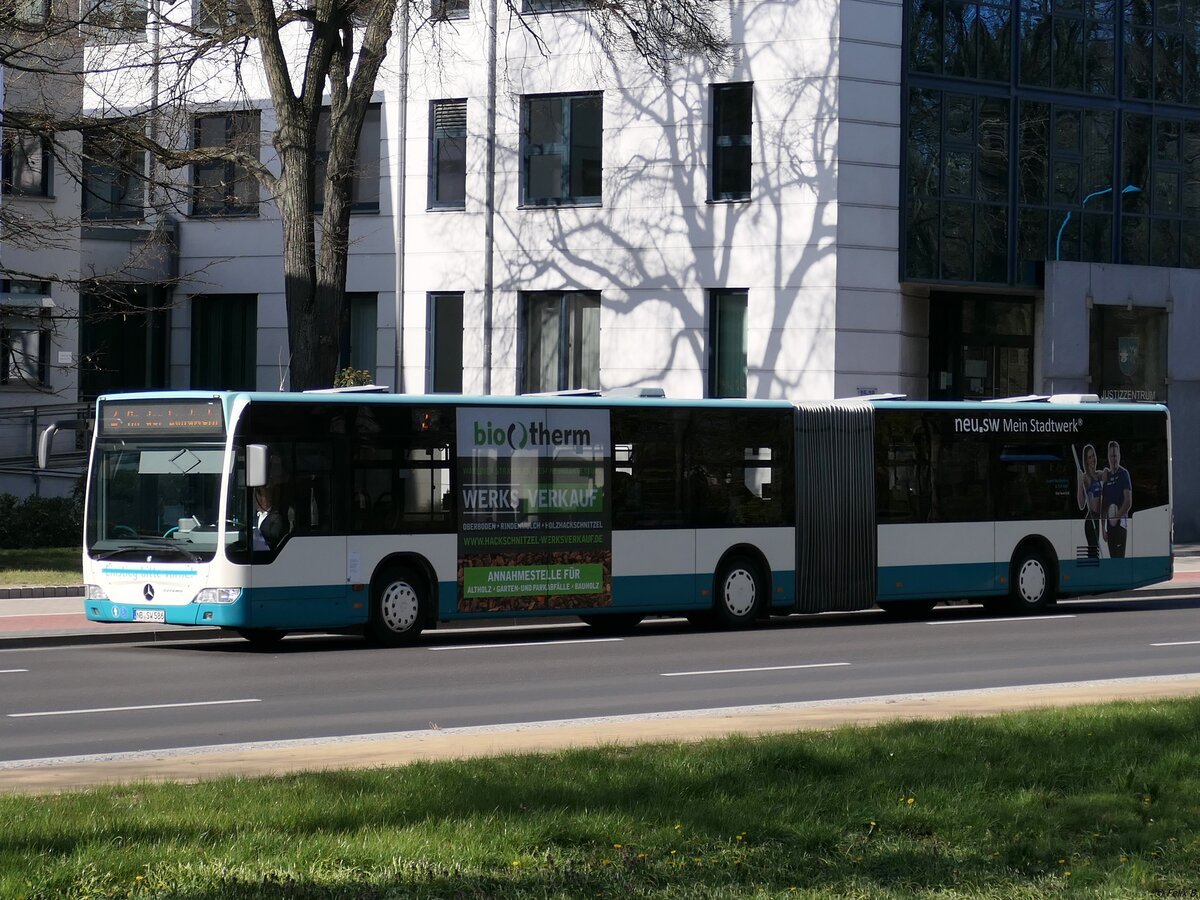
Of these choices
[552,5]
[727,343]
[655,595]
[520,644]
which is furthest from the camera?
[552,5]

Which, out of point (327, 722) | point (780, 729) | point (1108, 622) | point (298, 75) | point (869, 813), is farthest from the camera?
point (298, 75)

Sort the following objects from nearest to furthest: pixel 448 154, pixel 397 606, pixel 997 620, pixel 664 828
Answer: pixel 664 828, pixel 397 606, pixel 997 620, pixel 448 154

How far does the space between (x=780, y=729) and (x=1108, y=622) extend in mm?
13491

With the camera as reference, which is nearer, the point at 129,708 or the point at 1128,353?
the point at 129,708

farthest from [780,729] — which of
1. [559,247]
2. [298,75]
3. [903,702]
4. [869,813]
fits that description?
[298,75]

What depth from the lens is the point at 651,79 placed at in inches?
1428

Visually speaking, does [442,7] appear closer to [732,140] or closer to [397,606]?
[732,140]

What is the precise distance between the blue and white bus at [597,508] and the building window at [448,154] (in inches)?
615

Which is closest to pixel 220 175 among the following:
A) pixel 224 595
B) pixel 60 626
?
pixel 60 626

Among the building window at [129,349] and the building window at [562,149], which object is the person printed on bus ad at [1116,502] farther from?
the building window at [129,349]

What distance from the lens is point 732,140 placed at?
35750 millimetres

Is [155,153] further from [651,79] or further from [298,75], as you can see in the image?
[298,75]

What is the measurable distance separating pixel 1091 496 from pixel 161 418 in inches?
529

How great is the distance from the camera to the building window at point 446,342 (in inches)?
1533
